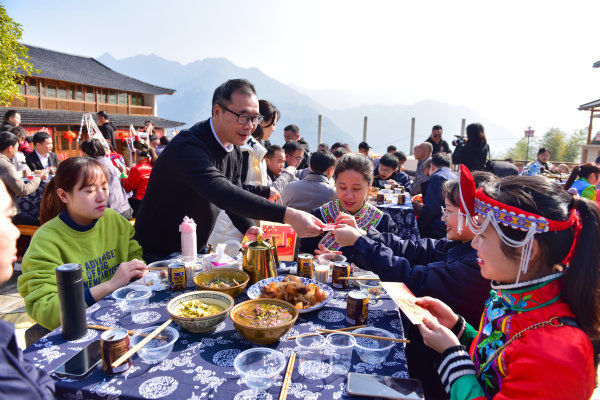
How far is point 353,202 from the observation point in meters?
3.54

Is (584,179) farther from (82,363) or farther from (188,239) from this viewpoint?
(82,363)

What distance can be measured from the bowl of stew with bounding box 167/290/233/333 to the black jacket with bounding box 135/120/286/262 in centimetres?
77

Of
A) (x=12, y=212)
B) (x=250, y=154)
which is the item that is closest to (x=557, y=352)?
(x=12, y=212)

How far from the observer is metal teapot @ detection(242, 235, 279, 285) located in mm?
2385

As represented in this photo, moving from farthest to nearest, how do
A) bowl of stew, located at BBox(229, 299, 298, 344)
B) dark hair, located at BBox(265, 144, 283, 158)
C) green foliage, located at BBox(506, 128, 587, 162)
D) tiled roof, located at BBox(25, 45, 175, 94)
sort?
green foliage, located at BBox(506, 128, 587, 162) < tiled roof, located at BBox(25, 45, 175, 94) < dark hair, located at BBox(265, 144, 283, 158) < bowl of stew, located at BBox(229, 299, 298, 344)

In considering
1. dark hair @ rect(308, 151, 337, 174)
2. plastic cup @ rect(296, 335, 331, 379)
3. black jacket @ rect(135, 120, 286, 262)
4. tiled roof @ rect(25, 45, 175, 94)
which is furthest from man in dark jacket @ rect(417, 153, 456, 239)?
tiled roof @ rect(25, 45, 175, 94)

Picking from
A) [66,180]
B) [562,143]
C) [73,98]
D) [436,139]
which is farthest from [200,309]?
[562,143]

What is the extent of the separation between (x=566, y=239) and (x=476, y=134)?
7.11 m

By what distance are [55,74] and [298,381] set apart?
27689 millimetres

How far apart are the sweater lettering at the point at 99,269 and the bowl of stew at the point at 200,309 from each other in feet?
3.19

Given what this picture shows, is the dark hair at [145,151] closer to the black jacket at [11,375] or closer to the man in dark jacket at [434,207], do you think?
the man in dark jacket at [434,207]

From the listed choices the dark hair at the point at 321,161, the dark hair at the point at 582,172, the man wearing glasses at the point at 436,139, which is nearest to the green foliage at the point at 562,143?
the man wearing glasses at the point at 436,139

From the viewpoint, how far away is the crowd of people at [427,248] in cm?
137

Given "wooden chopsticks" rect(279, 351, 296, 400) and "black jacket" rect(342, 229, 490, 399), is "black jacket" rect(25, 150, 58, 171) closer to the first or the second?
"black jacket" rect(342, 229, 490, 399)
